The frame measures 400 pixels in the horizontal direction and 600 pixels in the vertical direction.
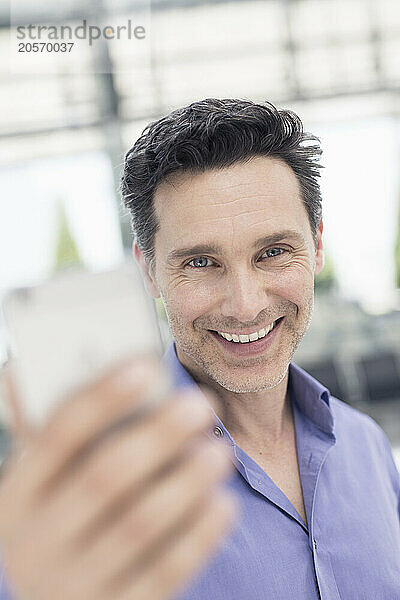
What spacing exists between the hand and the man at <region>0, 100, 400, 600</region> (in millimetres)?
596

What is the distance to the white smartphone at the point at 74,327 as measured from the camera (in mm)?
361

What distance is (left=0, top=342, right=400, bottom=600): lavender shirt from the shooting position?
2.87 feet

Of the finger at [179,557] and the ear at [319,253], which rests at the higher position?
the ear at [319,253]

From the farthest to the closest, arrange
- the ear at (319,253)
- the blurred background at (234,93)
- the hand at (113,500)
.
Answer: the blurred background at (234,93) < the ear at (319,253) < the hand at (113,500)

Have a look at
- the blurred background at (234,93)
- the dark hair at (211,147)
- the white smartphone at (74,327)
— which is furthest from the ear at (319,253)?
the blurred background at (234,93)

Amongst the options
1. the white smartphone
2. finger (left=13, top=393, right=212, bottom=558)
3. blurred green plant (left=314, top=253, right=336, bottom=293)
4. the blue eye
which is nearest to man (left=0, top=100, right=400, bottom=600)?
the blue eye

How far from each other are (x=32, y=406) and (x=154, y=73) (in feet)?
12.8

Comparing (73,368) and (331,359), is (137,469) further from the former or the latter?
(331,359)

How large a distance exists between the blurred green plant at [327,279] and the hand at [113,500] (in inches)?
169

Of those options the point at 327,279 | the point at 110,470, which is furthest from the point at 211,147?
the point at 327,279

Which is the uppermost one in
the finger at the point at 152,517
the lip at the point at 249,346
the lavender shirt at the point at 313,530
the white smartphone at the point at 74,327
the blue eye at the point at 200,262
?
Answer: the blue eye at the point at 200,262

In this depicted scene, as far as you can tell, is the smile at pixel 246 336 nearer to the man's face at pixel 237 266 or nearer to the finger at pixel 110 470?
the man's face at pixel 237 266

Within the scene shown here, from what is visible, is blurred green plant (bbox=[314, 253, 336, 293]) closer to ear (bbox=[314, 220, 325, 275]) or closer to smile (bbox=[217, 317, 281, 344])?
ear (bbox=[314, 220, 325, 275])

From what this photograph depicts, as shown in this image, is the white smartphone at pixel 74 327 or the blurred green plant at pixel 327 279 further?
the blurred green plant at pixel 327 279
